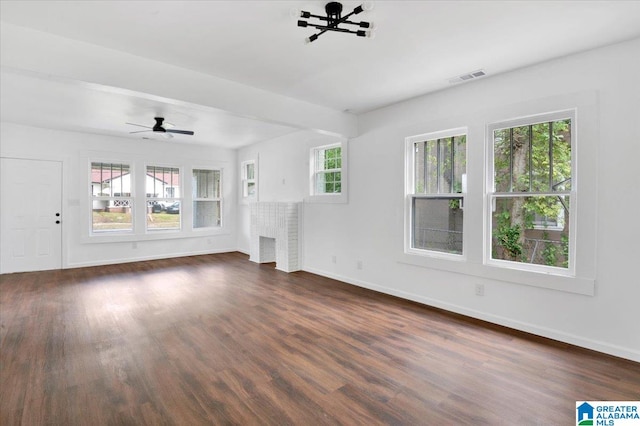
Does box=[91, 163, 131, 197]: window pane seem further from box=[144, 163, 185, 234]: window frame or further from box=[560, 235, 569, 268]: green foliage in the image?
box=[560, 235, 569, 268]: green foliage

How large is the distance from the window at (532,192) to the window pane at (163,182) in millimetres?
6832

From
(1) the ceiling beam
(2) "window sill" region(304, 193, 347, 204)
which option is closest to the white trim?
(2) "window sill" region(304, 193, 347, 204)

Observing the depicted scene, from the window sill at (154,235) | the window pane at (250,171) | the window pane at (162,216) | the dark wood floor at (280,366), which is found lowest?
the dark wood floor at (280,366)

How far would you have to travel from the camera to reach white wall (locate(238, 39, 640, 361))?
9.03ft

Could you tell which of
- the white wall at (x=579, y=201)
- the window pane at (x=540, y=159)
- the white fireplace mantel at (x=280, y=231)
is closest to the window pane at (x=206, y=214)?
the white fireplace mantel at (x=280, y=231)

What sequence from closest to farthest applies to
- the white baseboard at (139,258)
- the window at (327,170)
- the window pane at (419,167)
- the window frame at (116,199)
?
1. the window pane at (419,167)
2. the window at (327,170)
3. the white baseboard at (139,258)
4. the window frame at (116,199)

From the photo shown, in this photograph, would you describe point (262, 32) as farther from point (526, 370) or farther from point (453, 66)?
point (526, 370)

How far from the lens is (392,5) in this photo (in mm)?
2252

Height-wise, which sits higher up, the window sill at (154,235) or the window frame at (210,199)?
the window frame at (210,199)

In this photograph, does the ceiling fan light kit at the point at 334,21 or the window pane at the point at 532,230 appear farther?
the window pane at the point at 532,230

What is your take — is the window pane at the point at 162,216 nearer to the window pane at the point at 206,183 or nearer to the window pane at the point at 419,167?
the window pane at the point at 206,183

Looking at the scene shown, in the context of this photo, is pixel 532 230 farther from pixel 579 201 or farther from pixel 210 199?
pixel 210 199

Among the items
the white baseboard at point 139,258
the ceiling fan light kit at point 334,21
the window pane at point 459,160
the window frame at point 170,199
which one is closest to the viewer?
the ceiling fan light kit at point 334,21

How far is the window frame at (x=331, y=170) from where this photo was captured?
527 cm
